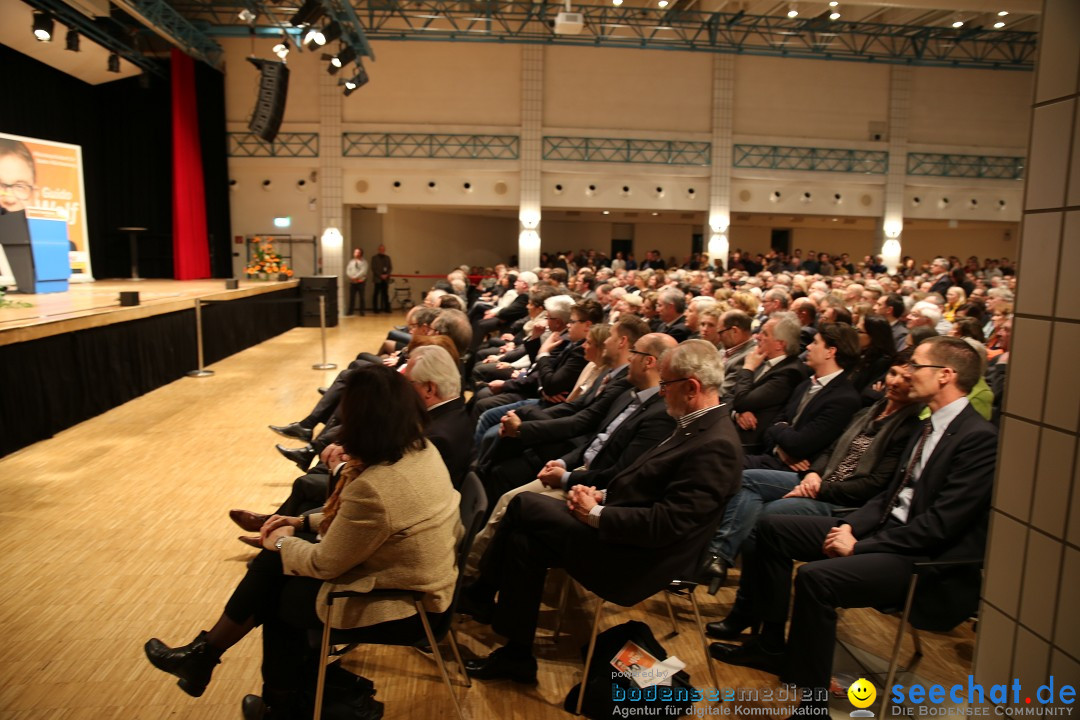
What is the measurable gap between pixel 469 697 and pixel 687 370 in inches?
51.7

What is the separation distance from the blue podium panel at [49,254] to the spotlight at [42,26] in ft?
9.24

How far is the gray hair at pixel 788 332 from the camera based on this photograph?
381cm

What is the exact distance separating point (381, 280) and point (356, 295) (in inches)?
33.2

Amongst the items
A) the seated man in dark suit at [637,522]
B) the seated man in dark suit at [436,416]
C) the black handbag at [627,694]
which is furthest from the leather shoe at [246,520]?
the black handbag at [627,694]

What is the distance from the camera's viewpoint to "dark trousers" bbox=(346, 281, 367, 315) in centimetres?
1647

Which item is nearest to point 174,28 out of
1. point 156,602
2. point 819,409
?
point 156,602

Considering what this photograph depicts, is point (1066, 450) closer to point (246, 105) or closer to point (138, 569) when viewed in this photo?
point (138, 569)

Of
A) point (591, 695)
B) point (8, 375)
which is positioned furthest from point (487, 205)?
point (591, 695)

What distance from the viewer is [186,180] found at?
50.4ft

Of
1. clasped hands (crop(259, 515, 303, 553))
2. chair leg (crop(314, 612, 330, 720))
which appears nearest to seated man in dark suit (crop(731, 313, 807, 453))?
clasped hands (crop(259, 515, 303, 553))

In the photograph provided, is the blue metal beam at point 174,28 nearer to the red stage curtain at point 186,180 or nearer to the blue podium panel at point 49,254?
the red stage curtain at point 186,180

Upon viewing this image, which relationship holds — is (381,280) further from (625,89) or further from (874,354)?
(874,354)

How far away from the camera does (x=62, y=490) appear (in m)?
4.57

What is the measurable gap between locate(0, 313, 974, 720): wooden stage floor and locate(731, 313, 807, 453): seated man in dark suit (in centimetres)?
83
